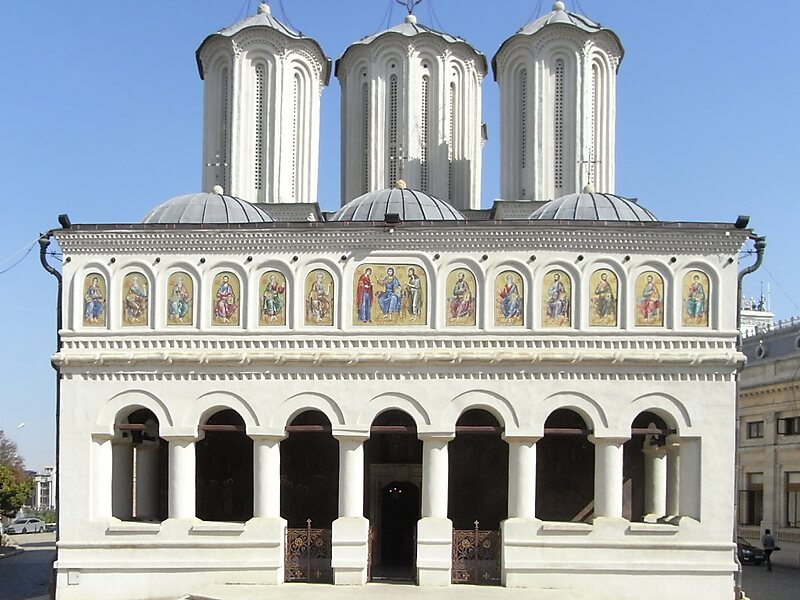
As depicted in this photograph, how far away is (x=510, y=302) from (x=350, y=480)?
177 inches

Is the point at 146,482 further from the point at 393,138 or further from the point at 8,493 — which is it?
the point at 8,493

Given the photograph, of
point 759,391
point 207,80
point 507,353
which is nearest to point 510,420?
point 507,353

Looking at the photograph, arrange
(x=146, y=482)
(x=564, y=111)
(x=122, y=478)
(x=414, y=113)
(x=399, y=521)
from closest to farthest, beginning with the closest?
(x=122, y=478)
(x=146, y=482)
(x=399, y=521)
(x=564, y=111)
(x=414, y=113)

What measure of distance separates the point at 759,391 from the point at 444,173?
14290 mm

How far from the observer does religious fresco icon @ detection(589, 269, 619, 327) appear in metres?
19.5

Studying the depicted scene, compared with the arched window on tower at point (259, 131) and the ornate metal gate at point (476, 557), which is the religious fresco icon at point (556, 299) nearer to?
the ornate metal gate at point (476, 557)

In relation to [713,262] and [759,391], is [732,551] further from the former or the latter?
[759,391]

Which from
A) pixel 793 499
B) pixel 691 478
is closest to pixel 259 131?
pixel 691 478

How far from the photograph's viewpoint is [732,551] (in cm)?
1889

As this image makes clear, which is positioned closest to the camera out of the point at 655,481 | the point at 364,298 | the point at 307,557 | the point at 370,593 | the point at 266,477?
the point at 370,593

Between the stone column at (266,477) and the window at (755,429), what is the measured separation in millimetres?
19659

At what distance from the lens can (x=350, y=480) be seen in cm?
1936

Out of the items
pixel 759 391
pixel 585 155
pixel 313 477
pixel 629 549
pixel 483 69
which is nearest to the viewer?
pixel 629 549

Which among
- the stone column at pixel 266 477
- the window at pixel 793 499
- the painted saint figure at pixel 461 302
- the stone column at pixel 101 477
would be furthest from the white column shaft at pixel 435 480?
the window at pixel 793 499
